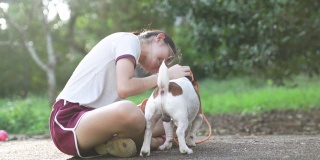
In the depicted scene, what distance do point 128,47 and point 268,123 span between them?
4.68 m

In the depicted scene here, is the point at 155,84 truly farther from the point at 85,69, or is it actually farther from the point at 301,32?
the point at 301,32

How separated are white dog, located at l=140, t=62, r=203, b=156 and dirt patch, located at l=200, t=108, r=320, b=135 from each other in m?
2.91

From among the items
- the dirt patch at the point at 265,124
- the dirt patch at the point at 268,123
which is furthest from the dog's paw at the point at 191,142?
the dirt patch at the point at 268,123

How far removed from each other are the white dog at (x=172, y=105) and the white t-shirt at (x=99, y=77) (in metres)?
0.34

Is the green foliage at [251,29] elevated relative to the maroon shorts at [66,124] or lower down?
elevated

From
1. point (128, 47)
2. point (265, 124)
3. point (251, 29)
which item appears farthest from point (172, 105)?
point (265, 124)

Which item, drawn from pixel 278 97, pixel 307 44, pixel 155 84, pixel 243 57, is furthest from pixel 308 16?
pixel 155 84

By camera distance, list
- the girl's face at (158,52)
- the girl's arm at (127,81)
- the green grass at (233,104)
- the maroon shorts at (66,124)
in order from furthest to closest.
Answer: the green grass at (233,104) → the girl's face at (158,52) → the maroon shorts at (66,124) → the girl's arm at (127,81)

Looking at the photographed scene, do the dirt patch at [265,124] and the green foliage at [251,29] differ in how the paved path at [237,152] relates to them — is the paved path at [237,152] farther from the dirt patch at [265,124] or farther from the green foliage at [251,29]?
the green foliage at [251,29]

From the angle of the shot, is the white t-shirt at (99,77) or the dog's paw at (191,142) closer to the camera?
the white t-shirt at (99,77)

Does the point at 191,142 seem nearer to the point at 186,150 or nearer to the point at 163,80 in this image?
the point at 186,150

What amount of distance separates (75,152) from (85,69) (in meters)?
0.58

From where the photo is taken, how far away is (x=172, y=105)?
10.6ft

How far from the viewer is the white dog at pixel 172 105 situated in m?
3.23
